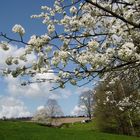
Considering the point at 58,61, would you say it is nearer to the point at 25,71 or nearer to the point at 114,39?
the point at 25,71

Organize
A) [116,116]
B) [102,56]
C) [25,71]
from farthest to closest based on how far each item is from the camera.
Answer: [116,116]
[25,71]
[102,56]

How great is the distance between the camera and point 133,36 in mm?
8039

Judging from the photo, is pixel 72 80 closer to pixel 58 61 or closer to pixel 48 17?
pixel 58 61

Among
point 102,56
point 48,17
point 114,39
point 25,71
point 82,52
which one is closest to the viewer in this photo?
point 102,56

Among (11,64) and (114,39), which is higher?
(114,39)

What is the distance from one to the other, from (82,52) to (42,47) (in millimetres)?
882

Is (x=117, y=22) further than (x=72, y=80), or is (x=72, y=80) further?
(x=117, y=22)

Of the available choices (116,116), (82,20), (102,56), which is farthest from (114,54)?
(116,116)

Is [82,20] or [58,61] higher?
[82,20]

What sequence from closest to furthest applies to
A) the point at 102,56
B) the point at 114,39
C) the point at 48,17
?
the point at 102,56
the point at 114,39
the point at 48,17

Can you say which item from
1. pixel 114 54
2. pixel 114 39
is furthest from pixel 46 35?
pixel 114 39

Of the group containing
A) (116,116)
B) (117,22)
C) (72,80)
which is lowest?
(72,80)

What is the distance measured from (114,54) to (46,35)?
1.24 metres

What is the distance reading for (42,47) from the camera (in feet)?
25.7
